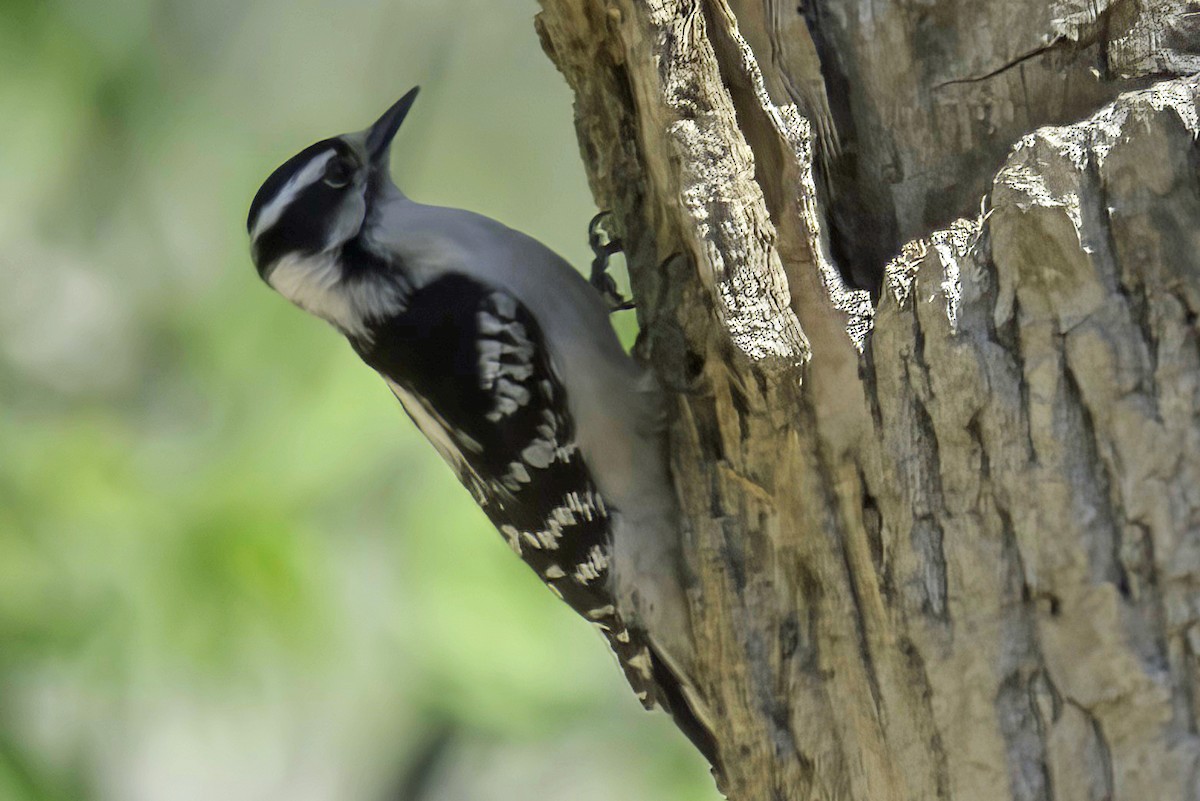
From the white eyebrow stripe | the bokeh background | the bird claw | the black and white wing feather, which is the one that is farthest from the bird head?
the bokeh background

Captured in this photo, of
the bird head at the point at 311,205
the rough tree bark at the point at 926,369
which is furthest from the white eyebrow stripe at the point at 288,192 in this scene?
the rough tree bark at the point at 926,369

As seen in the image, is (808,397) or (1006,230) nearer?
(1006,230)

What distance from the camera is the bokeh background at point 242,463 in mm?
3688

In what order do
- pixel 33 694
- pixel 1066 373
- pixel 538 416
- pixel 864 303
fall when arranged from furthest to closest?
1. pixel 33 694
2. pixel 538 416
3. pixel 864 303
4. pixel 1066 373

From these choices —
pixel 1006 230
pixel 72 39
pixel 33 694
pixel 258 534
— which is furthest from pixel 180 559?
pixel 1006 230

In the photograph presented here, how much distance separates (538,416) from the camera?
76.9 inches

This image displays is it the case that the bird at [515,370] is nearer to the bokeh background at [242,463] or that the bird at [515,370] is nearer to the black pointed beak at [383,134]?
the black pointed beak at [383,134]

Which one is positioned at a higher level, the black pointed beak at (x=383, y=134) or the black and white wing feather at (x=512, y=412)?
the black pointed beak at (x=383, y=134)

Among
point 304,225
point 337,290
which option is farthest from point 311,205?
point 337,290

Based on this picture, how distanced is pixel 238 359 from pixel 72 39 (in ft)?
4.22

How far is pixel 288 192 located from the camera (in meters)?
1.94

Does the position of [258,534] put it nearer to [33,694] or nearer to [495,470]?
[33,694]

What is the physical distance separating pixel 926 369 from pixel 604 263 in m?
1.01

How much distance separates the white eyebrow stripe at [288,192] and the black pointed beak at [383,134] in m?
0.19
